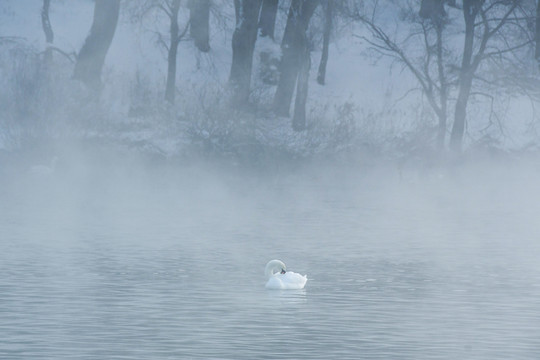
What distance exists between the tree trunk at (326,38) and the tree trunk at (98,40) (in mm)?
6159

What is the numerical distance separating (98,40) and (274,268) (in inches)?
897

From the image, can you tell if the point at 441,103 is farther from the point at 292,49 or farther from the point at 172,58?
the point at 172,58

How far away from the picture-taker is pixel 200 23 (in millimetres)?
43969

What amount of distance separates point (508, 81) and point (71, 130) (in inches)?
481

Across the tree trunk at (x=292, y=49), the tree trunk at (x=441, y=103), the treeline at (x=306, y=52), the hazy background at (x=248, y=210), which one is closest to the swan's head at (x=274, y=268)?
the hazy background at (x=248, y=210)

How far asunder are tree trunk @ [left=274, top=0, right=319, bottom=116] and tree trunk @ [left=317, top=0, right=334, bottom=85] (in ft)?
3.55

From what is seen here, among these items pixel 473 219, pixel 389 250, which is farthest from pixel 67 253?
pixel 473 219

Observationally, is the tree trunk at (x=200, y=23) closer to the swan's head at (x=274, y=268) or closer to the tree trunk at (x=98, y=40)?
the tree trunk at (x=98, y=40)

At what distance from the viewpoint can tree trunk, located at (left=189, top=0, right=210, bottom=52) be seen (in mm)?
41969

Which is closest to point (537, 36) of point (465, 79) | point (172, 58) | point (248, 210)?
point (465, 79)

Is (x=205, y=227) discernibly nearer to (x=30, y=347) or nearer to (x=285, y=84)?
(x=30, y=347)

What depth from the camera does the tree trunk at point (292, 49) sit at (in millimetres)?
38938

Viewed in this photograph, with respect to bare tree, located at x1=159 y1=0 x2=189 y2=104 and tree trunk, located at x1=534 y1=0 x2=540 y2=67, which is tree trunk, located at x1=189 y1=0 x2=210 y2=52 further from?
tree trunk, located at x1=534 y1=0 x2=540 y2=67

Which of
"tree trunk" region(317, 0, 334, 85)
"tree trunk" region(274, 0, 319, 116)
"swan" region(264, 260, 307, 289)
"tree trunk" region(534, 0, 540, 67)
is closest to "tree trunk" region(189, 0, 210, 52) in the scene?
"tree trunk" region(274, 0, 319, 116)
